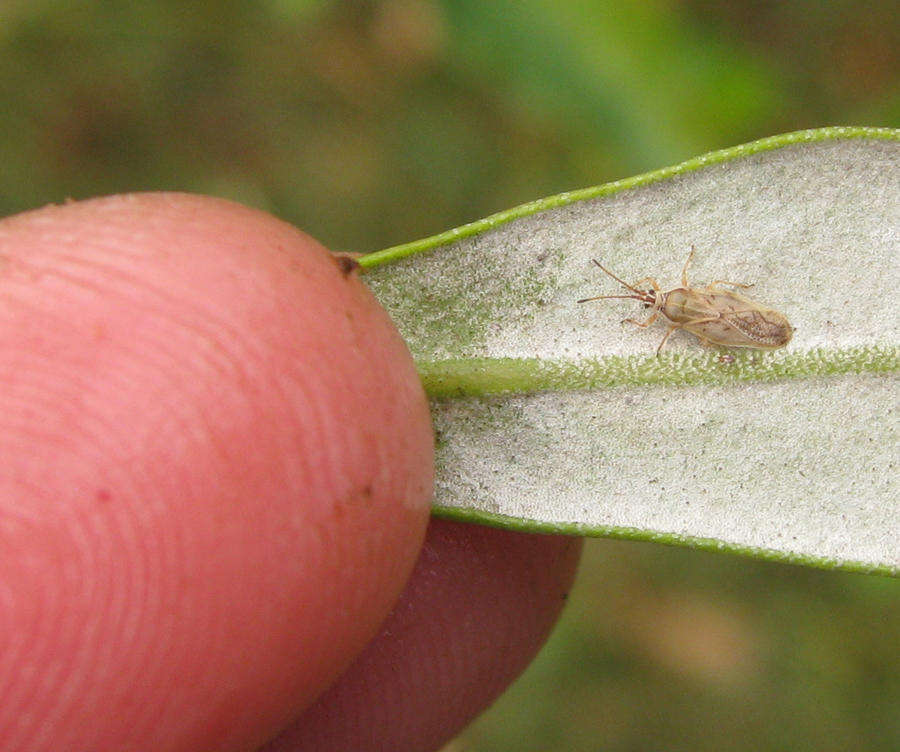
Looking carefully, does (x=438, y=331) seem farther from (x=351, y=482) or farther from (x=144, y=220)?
(x=144, y=220)

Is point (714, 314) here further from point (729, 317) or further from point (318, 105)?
point (318, 105)

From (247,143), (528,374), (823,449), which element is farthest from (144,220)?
(247,143)

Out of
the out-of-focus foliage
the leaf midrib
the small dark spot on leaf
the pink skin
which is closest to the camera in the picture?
the pink skin

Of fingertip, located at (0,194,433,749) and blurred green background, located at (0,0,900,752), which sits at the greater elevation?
blurred green background, located at (0,0,900,752)

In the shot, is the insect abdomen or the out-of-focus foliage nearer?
the insect abdomen

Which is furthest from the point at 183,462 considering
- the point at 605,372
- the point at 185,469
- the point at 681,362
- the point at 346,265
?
the point at 681,362

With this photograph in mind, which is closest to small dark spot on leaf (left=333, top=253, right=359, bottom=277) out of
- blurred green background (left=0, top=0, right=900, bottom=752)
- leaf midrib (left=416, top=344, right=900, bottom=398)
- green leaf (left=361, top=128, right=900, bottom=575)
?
green leaf (left=361, top=128, right=900, bottom=575)

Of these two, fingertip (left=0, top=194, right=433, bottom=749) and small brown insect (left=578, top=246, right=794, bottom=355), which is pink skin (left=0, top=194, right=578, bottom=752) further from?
small brown insect (left=578, top=246, right=794, bottom=355)
